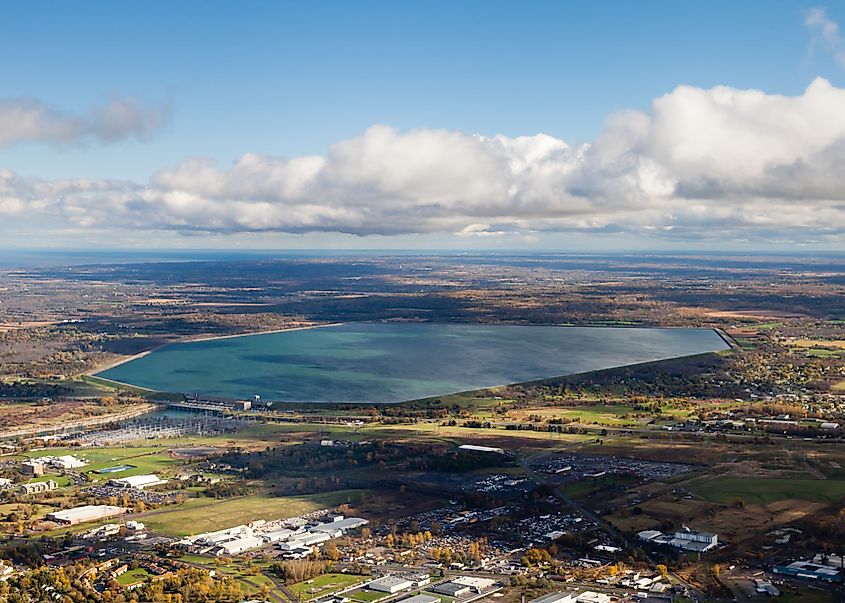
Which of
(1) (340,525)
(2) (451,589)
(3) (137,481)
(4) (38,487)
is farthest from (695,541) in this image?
(4) (38,487)

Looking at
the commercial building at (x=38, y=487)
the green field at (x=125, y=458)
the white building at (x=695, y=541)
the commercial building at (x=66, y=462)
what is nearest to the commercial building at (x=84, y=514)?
the commercial building at (x=38, y=487)

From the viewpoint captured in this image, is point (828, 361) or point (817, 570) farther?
point (828, 361)

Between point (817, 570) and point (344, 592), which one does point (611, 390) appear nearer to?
point (817, 570)

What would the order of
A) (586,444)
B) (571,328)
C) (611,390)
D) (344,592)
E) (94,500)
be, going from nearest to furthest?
1. (344,592)
2. (94,500)
3. (586,444)
4. (611,390)
5. (571,328)

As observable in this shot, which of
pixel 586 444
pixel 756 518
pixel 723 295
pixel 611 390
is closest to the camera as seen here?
pixel 756 518

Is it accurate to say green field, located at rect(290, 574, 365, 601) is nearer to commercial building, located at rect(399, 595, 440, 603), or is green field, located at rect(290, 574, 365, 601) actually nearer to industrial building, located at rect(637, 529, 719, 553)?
commercial building, located at rect(399, 595, 440, 603)

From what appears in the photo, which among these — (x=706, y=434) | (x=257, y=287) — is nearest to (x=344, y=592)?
(x=706, y=434)

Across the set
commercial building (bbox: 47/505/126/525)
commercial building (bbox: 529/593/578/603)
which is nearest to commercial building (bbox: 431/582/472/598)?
commercial building (bbox: 529/593/578/603)
